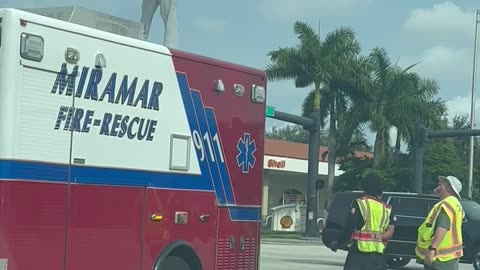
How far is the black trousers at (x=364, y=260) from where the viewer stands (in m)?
9.11

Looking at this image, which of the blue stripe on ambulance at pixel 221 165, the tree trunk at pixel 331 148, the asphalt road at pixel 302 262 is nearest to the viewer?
the blue stripe on ambulance at pixel 221 165

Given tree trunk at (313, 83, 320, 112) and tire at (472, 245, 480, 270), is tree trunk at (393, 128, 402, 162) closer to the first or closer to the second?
tree trunk at (313, 83, 320, 112)

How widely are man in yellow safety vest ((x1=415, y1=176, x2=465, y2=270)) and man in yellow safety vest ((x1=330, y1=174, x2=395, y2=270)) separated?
0.51 metres

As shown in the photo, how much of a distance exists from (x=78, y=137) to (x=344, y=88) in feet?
128

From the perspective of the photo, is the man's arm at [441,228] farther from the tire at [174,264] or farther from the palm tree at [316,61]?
the palm tree at [316,61]

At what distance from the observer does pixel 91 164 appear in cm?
812

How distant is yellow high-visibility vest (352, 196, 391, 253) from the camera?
29.7 feet

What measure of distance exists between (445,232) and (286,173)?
173 feet

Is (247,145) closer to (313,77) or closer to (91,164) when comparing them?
(91,164)

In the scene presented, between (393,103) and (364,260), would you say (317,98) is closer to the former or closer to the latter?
(393,103)

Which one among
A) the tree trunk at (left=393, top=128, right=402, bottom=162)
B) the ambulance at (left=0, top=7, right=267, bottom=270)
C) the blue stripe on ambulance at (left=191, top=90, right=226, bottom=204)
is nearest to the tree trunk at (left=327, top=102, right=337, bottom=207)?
the tree trunk at (left=393, top=128, right=402, bottom=162)

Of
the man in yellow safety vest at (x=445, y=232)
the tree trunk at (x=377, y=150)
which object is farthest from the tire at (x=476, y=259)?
the tree trunk at (x=377, y=150)

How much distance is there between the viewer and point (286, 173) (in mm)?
61688

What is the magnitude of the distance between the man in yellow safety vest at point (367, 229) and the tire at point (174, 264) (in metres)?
1.72
